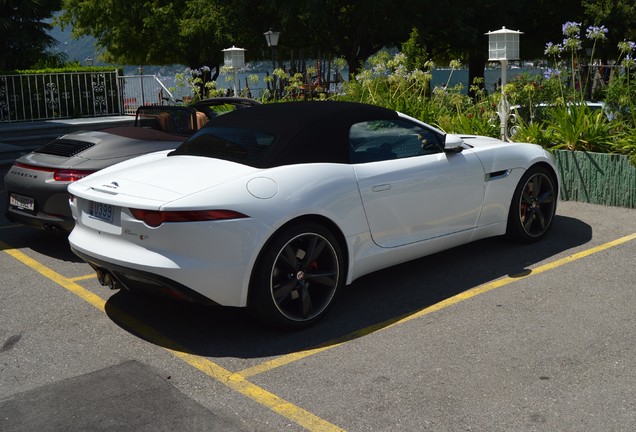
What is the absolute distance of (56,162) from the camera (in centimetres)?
717

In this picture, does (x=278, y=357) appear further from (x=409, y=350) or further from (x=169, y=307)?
(x=169, y=307)

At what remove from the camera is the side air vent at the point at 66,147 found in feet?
24.2

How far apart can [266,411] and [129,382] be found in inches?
34.9

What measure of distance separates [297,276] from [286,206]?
47 cm

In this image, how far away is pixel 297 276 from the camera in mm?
4969

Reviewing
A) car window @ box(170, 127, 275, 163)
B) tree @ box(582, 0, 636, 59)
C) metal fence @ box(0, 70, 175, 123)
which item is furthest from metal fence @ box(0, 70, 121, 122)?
tree @ box(582, 0, 636, 59)

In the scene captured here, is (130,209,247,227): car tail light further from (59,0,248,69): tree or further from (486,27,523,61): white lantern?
(59,0,248,69): tree

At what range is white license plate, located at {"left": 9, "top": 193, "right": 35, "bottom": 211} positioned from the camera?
7.12 meters

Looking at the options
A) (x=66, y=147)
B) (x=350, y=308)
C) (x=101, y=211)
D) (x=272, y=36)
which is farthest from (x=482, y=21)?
(x=101, y=211)

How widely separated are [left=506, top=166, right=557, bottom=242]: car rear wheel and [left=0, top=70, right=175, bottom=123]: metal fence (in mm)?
14346

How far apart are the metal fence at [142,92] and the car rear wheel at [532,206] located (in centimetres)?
1579

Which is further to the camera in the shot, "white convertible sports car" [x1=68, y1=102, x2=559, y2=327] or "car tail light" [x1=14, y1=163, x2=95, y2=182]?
"car tail light" [x1=14, y1=163, x2=95, y2=182]

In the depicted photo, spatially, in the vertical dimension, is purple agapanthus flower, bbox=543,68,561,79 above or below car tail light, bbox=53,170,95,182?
above

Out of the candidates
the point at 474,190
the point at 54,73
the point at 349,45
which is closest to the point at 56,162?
the point at 474,190
